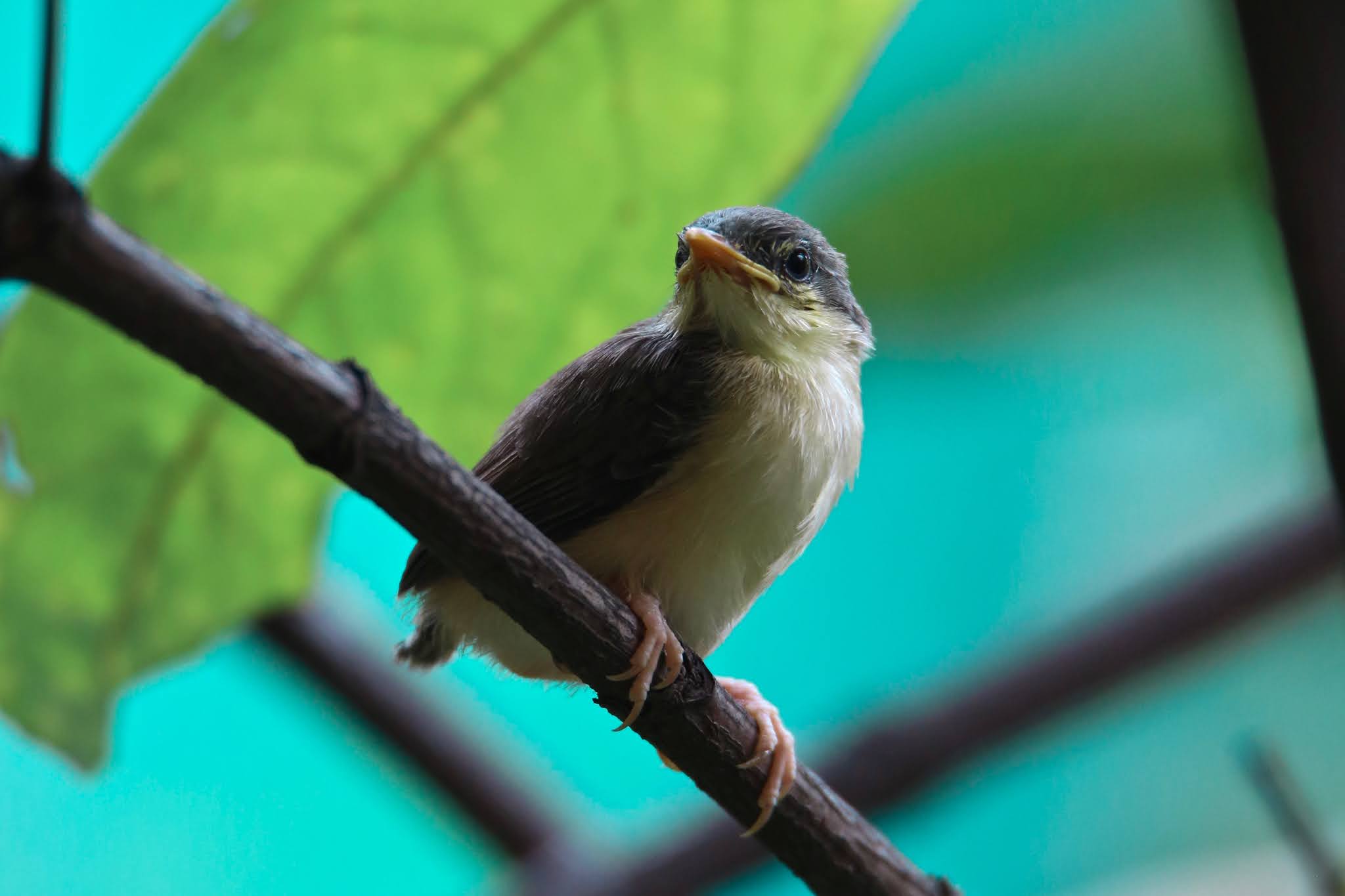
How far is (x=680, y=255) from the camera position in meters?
1.86

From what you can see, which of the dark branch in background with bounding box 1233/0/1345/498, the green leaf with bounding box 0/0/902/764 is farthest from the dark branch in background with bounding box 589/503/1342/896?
the dark branch in background with bounding box 1233/0/1345/498

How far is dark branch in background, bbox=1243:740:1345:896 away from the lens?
1.78 metres

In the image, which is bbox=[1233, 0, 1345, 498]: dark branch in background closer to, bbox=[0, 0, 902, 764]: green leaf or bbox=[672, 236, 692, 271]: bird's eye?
bbox=[0, 0, 902, 764]: green leaf

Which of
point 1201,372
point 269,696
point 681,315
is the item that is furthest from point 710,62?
point 269,696

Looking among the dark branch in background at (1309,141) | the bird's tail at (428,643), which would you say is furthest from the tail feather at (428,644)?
the dark branch in background at (1309,141)

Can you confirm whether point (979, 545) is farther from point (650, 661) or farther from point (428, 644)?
point (650, 661)

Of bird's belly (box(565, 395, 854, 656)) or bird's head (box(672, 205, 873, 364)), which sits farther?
bird's head (box(672, 205, 873, 364))

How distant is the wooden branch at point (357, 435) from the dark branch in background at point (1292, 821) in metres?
0.89

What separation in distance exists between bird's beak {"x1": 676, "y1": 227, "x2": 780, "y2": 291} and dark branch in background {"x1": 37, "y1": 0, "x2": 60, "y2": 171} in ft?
3.07

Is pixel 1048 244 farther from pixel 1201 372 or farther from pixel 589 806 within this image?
pixel 589 806

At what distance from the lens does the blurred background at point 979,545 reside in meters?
3.30

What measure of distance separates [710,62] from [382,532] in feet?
7.36

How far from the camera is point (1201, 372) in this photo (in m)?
3.84

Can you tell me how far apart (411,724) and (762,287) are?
4.84ft
